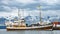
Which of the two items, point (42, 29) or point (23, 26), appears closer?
point (42, 29)

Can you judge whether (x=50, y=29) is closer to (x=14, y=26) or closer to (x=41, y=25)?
(x=41, y=25)

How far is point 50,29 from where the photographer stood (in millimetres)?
67438

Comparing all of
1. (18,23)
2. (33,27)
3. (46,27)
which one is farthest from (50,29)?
(18,23)

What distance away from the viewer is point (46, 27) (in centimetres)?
6975

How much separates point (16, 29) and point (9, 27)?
4.36m

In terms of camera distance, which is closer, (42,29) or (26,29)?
(42,29)

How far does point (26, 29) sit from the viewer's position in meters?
76.8

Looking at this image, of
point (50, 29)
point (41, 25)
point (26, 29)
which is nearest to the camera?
point (50, 29)

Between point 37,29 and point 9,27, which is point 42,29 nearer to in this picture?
point 37,29

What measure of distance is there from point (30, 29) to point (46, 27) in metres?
8.33

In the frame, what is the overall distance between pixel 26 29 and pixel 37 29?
18.3 ft

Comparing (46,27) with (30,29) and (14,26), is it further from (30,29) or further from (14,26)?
(14,26)

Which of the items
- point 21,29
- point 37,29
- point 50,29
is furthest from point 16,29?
point 50,29

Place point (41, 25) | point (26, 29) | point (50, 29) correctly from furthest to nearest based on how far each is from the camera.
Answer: point (26, 29)
point (41, 25)
point (50, 29)
